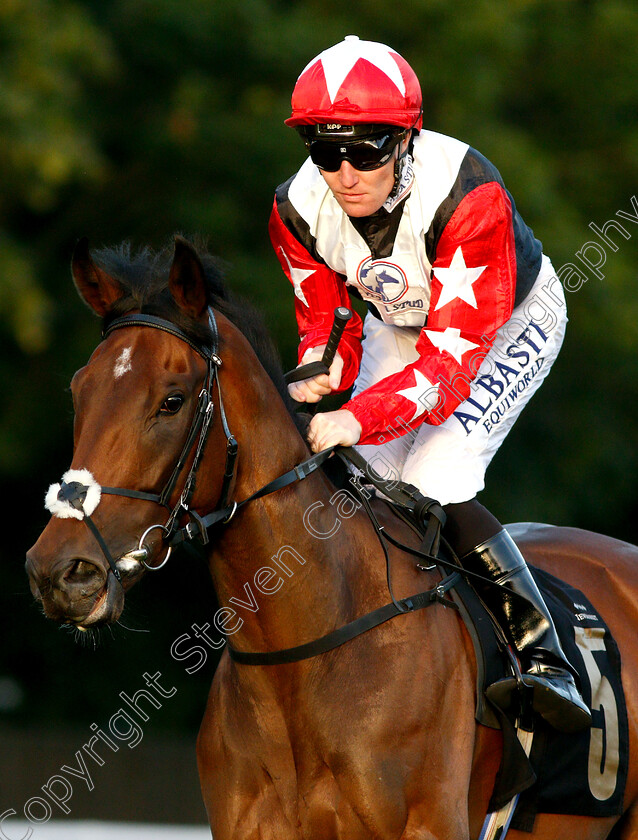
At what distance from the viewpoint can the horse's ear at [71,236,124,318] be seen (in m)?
2.99

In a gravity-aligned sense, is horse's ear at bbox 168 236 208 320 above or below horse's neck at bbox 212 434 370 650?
above

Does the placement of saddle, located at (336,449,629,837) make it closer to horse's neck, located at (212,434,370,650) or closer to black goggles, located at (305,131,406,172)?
horse's neck, located at (212,434,370,650)

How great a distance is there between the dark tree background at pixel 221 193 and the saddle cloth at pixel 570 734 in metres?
3.85

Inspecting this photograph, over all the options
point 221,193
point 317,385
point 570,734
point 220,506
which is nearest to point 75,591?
point 220,506

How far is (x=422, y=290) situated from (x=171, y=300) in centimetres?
102

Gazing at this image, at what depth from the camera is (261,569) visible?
299cm

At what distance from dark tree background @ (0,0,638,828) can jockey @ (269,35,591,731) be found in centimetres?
352

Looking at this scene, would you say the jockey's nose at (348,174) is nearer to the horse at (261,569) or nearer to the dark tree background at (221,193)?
the horse at (261,569)

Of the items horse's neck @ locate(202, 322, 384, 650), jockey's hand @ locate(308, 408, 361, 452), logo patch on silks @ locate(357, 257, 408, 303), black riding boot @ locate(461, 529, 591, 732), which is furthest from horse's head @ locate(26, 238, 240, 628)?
black riding boot @ locate(461, 529, 591, 732)

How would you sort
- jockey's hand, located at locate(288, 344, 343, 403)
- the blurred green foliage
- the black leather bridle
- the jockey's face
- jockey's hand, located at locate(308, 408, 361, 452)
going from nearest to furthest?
1. the black leather bridle
2. jockey's hand, located at locate(308, 408, 361, 452)
3. the jockey's face
4. jockey's hand, located at locate(288, 344, 343, 403)
5. the blurred green foliage

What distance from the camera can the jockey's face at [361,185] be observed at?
332 cm

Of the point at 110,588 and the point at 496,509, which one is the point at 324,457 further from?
the point at 496,509

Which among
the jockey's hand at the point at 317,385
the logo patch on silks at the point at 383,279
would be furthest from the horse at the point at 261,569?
the logo patch on silks at the point at 383,279

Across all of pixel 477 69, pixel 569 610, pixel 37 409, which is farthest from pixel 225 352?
pixel 477 69
